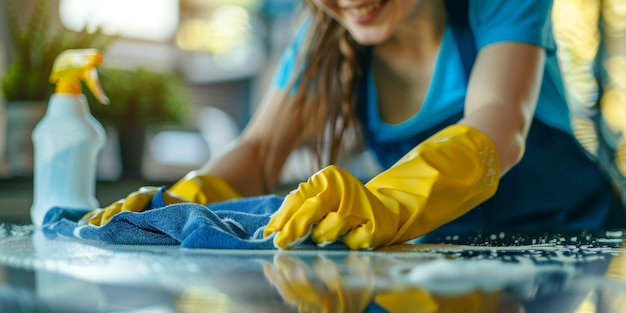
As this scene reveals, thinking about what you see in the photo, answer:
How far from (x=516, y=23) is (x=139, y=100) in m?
1.27

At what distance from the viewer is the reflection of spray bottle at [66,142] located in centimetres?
94

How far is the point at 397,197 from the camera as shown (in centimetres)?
69

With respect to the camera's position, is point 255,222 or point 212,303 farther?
point 255,222

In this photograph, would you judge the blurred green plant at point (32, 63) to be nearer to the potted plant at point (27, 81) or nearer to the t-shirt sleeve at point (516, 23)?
the potted plant at point (27, 81)

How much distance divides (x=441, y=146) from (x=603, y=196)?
56 cm

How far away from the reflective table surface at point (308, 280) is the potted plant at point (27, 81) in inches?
49.3

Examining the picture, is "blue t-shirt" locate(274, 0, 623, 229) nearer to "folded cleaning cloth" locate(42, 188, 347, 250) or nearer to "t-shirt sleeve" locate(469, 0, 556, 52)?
"t-shirt sleeve" locate(469, 0, 556, 52)

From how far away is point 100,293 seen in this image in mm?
354

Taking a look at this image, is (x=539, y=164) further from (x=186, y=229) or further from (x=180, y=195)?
(x=186, y=229)

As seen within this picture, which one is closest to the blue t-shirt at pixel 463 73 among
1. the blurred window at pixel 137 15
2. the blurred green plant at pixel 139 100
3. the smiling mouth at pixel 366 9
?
the smiling mouth at pixel 366 9

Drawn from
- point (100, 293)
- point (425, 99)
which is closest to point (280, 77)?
point (425, 99)

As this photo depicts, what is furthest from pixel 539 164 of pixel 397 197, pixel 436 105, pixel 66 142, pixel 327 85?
pixel 66 142

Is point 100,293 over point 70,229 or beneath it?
over

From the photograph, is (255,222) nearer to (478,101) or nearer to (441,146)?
(441,146)
